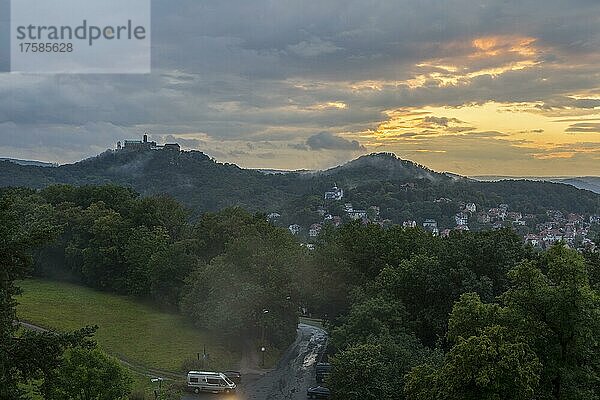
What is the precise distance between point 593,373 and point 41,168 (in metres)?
136

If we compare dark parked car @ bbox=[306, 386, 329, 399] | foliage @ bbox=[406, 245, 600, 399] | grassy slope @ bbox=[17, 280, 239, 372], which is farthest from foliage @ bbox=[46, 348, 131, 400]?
grassy slope @ bbox=[17, 280, 239, 372]

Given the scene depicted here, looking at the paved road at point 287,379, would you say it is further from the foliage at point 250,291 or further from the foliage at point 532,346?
the foliage at point 532,346

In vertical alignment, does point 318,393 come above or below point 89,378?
below

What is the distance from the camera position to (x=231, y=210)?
144 feet

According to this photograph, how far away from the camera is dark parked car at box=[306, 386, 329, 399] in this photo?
2306 cm

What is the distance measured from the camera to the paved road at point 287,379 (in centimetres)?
2369

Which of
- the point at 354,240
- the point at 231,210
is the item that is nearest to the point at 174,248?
the point at 231,210

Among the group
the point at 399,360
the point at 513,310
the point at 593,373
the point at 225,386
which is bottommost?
the point at 225,386

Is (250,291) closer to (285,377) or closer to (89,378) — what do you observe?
A: (285,377)

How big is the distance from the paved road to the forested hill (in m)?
63.6

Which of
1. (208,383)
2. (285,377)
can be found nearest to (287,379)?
(285,377)

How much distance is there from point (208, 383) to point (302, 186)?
109274mm

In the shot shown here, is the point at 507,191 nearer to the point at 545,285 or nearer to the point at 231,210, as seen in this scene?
the point at 231,210

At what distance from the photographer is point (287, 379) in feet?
86.7
